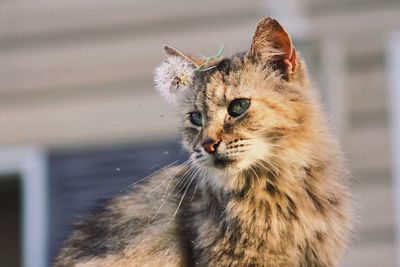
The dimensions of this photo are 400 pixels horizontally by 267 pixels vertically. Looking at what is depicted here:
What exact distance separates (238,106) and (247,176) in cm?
24

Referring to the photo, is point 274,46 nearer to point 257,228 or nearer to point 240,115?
point 240,115

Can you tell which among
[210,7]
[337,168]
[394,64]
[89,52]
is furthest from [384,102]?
[337,168]

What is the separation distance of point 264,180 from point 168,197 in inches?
14.6

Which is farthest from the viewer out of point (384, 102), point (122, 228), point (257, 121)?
point (384, 102)

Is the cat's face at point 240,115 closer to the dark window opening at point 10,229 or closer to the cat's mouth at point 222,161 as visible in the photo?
the cat's mouth at point 222,161

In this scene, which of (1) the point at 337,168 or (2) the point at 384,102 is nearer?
(1) the point at 337,168

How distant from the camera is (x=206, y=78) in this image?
3695 mm

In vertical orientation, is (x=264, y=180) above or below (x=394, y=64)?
below

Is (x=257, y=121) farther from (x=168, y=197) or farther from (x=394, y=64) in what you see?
(x=394, y=64)

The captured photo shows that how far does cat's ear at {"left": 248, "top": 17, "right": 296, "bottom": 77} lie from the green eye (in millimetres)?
181

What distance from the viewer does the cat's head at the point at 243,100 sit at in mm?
3514

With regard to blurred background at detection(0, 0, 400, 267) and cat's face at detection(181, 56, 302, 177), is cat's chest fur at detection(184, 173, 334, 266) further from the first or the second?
blurred background at detection(0, 0, 400, 267)

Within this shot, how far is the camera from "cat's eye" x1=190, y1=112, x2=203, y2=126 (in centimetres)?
369

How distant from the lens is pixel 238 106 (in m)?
3.56
